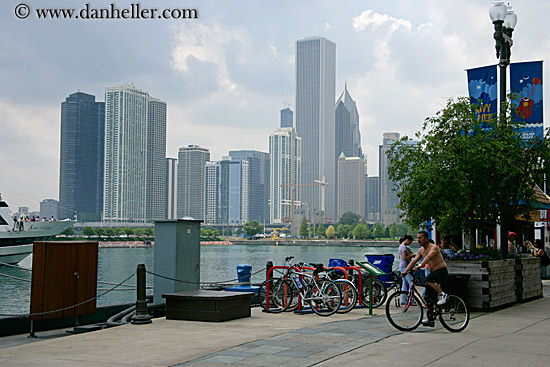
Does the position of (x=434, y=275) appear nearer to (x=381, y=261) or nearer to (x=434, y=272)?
(x=434, y=272)

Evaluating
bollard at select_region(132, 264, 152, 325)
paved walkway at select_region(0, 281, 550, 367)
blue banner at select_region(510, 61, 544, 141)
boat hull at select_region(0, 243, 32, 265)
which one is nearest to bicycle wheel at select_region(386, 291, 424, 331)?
paved walkway at select_region(0, 281, 550, 367)

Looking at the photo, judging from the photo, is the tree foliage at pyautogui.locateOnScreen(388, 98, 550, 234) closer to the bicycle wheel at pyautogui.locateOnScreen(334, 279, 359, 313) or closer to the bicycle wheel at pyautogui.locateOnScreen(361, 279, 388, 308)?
the bicycle wheel at pyautogui.locateOnScreen(361, 279, 388, 308)

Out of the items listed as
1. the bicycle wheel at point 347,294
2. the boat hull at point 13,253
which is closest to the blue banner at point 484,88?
the bicycle wheel at point 347,294

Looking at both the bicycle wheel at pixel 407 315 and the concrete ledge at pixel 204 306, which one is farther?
the concrete ledge at pixel 204 306

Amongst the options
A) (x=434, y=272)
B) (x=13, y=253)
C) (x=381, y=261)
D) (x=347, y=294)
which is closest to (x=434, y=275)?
(x=434, y=272)

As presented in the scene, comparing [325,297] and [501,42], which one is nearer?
[325,297]

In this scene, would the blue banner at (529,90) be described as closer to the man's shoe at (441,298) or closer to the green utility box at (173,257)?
the man's shoe at (441,298)

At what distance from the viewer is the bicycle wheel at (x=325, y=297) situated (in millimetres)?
13273

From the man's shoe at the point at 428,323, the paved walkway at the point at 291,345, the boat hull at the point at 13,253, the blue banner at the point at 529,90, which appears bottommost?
the boat hull at the point at 13,253

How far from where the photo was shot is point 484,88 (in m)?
18.6

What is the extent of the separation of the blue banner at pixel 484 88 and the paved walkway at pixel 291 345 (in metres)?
7.58

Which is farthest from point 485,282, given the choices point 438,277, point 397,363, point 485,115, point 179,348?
point 179,348

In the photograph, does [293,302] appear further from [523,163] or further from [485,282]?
[523,163]

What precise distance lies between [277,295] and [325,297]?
1.24 metres
